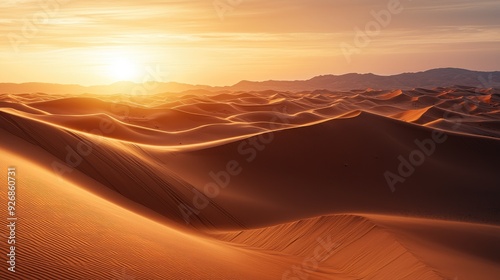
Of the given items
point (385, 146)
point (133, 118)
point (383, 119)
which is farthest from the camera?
point (133, 118)

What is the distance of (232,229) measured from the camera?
13.6 metres

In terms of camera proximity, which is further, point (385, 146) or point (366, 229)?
point (385, 146)

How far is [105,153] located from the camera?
1443 cm

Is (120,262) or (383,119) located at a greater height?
(383,119)

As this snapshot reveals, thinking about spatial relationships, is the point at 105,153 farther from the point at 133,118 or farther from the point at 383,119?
the point at 133,118

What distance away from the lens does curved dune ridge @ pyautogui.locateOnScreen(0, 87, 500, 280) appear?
23.2 feet

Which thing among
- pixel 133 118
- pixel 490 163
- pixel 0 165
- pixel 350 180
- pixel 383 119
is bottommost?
pixel 0 165

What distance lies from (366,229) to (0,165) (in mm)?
7085

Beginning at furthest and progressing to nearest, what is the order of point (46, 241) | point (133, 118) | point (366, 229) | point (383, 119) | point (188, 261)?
1. point (133, 118)
2. point (383, 119)
3. point (366, 229)
4. point (188, 261)
5. point (46, 241)

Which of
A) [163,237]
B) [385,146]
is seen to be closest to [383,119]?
[385,146]

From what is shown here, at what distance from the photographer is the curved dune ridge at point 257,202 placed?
7.08 m

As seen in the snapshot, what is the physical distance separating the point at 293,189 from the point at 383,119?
8.90 meters

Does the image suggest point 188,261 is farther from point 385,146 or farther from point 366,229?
point 385,146

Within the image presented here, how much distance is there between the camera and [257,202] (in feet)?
54.4
